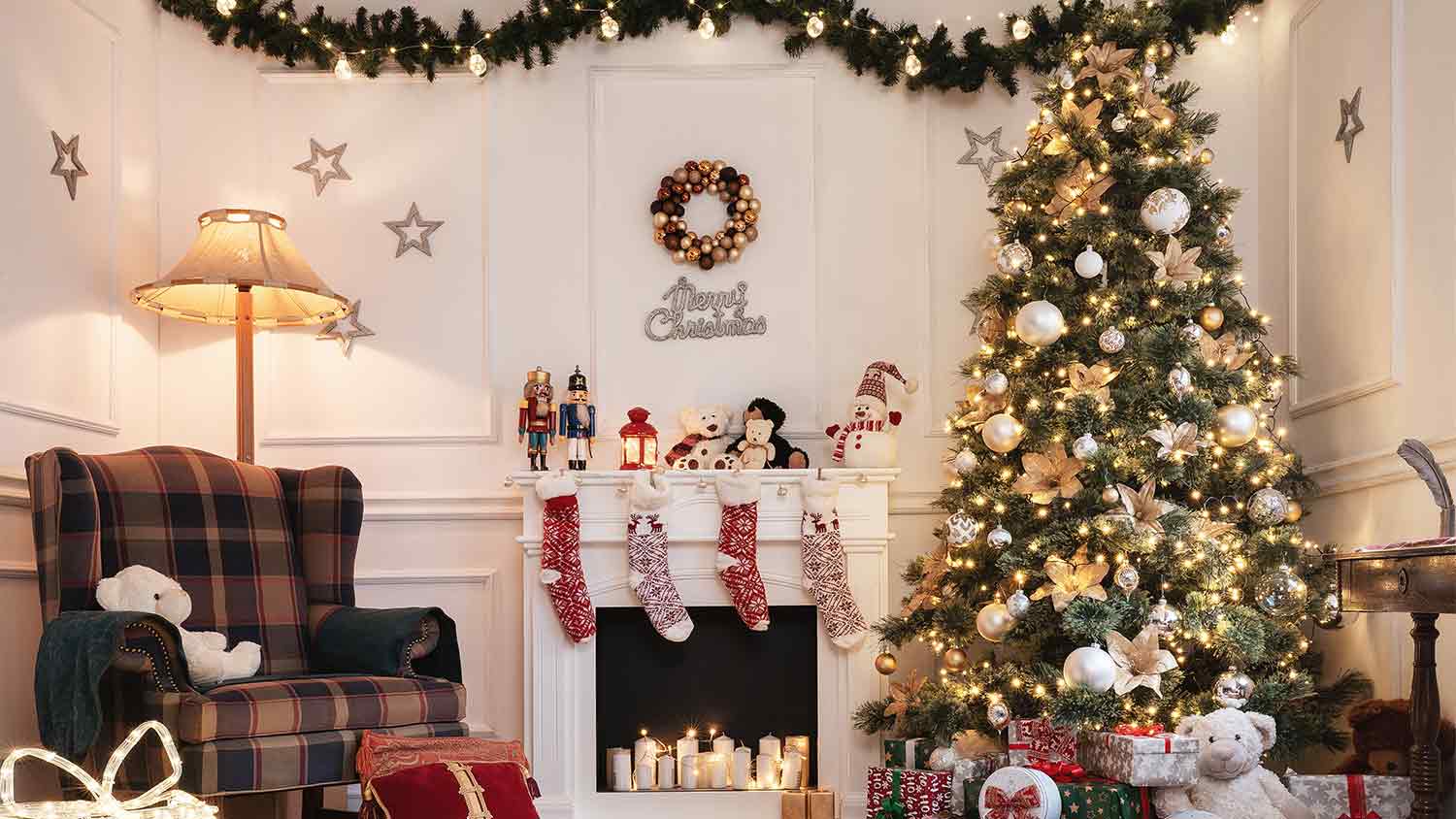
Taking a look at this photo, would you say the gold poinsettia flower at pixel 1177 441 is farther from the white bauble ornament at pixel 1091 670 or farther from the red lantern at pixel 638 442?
the red lantern at pixel 638 442

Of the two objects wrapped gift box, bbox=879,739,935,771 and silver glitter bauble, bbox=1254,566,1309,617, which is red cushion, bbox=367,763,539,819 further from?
silver glitter bauble, bbox=1254,566,1309,617

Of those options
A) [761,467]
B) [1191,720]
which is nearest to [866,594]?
[761,467]

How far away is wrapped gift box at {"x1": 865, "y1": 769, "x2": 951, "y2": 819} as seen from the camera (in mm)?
3395

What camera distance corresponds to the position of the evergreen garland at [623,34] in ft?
14.4

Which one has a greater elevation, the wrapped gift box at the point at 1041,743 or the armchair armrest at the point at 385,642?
the armchair armrest at the point at 385,642

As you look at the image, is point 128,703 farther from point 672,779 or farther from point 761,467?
point 761,467

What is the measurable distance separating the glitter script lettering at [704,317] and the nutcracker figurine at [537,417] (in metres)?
0.44

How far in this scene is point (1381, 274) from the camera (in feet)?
11.8

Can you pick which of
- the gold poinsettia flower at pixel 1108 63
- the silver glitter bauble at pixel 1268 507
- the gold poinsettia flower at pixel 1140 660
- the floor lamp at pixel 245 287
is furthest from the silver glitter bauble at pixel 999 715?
the floor lamp at pixel 245 287

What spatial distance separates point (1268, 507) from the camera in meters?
3.44

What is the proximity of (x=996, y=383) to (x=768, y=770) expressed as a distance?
144 cm

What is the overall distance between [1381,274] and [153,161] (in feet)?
12.5

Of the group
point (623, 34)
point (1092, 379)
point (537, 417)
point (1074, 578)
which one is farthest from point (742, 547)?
point (623, 34)

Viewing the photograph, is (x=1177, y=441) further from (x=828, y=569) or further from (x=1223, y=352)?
(x=828, y=569)
